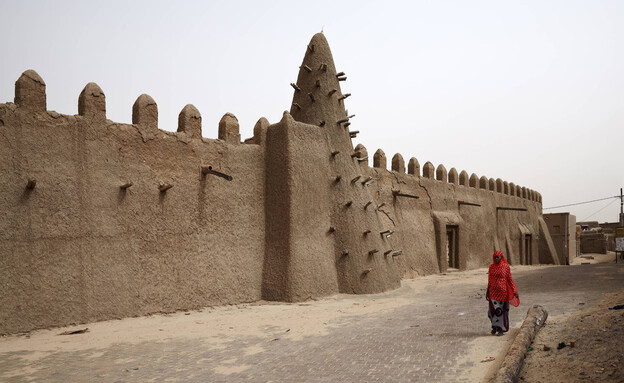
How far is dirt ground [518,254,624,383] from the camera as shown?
4.70 meters

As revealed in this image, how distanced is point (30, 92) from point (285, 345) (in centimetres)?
580

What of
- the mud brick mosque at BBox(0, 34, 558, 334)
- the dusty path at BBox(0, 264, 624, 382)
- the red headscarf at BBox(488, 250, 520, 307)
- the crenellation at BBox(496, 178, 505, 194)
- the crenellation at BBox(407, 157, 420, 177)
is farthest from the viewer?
the crenellation at BBox(496, 178, 505, 194)

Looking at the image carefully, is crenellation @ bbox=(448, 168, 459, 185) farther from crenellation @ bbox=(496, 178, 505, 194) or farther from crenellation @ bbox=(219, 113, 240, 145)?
crenellation @ bbox=(219, 113, 240, 145)

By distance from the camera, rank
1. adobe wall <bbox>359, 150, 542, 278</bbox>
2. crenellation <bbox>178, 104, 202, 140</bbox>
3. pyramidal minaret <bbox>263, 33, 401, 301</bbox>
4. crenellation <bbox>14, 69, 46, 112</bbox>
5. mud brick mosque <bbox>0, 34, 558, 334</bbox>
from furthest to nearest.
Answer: adobe wall <bbox>359, 150, 542, 278</bbox> < pyramidal minaret <bbox>263, 33, 401, 301</bbox> < crenellation <bbox>178, 104, 202, 140</bbox> < crenellation <bbox>14, 69, 46, 112</bbox> < mud brick mosque <bbox>0, 34, 558, 334</bbox>

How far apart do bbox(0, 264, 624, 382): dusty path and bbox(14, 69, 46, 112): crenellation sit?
3.61 m

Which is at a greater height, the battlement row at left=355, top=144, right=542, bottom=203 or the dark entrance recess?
the battlement row at left=355, top=144, right=542, bottom=203

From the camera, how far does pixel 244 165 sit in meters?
10.7

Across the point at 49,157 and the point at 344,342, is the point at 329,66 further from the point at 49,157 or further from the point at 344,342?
the point at 344,342

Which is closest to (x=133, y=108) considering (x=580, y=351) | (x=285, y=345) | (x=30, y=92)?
(x=30, y=92)

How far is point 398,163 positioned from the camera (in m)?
16.4

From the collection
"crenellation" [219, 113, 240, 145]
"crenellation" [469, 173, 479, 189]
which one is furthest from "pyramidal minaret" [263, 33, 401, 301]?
"crenellation" [469, 173, 479, 189]

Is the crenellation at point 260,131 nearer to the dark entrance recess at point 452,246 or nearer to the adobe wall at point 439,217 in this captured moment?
the adobe wall at point 439,217

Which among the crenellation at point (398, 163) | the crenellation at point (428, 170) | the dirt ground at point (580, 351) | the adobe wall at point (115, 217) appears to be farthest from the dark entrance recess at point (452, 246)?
the dirt ground at point (580, 351)

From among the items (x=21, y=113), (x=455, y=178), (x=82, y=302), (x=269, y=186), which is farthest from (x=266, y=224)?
(x=455, y=178)
